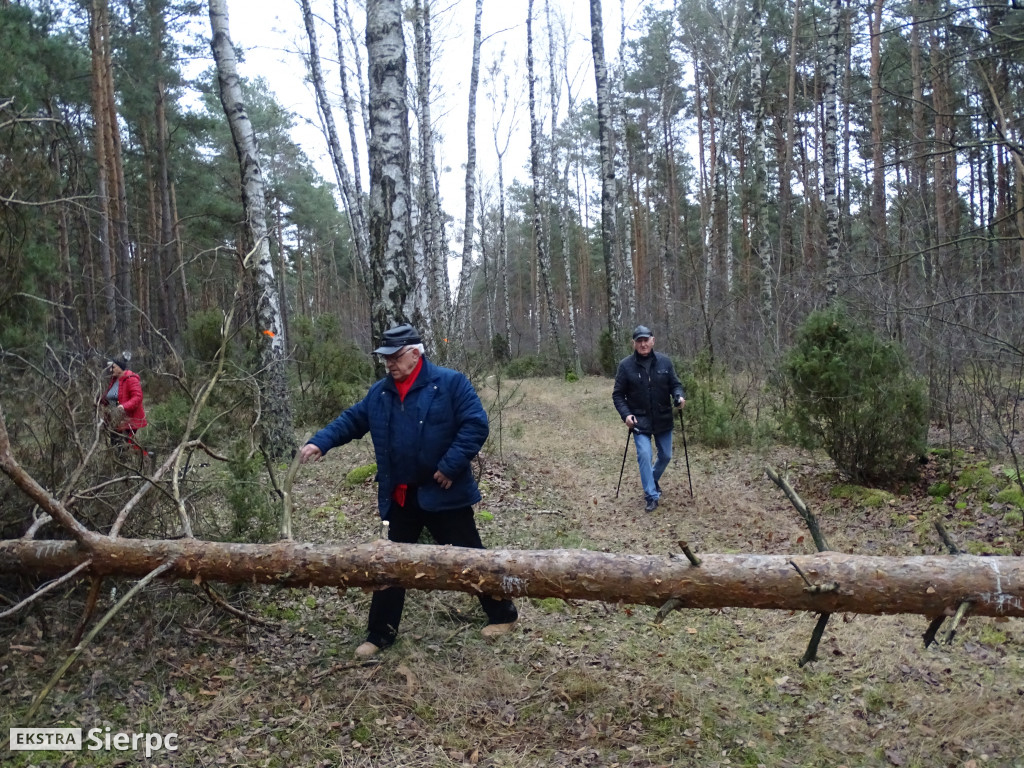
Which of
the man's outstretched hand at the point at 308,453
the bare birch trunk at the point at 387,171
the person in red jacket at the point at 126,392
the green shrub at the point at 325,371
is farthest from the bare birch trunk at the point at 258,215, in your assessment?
the man's outstretched hand at the point at 308,453

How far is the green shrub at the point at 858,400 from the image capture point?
701 cm

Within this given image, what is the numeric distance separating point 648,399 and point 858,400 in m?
2.08

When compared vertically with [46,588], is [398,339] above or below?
above

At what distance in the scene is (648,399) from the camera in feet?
24.6

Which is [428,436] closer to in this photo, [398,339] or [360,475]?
[398,339]

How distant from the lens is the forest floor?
10.7ft

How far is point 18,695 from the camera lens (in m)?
3.54

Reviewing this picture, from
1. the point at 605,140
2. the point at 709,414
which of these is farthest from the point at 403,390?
the point at 605,140

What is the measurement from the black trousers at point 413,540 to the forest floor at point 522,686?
0.14 metres

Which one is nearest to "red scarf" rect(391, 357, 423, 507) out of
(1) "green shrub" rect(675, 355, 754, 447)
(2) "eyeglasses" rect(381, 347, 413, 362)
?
(2) "eyeglasses" rect(381, 347, 413, 362)

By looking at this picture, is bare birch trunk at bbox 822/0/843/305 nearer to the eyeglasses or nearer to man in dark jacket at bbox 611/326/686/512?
man in dark jacket at bbox 611/326/686/512

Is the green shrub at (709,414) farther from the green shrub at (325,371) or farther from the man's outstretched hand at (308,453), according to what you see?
the man's outstretched hand at (308,453)

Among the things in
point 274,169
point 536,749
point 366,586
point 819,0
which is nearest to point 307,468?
point 366,586

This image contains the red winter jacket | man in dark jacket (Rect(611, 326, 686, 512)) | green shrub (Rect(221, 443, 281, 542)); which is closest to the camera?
green shrub (Rect(221, 443, 281, 542))
